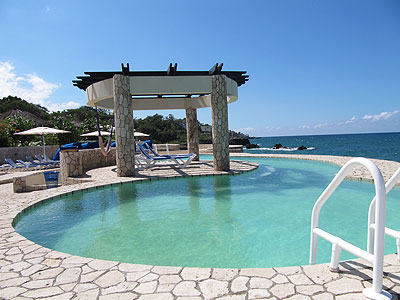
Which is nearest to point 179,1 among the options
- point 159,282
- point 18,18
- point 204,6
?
point 204,6

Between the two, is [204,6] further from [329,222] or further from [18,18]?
[329,222]

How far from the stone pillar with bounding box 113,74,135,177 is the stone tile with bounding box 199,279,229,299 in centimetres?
807

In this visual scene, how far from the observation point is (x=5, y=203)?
6.13 metres

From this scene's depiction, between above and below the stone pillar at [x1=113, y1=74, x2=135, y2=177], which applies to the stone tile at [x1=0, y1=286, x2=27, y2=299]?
below

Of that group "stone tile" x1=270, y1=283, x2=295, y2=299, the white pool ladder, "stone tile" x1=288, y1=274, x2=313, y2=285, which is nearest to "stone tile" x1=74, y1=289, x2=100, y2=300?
"stone tile" x1=270, y1=283, x2=295, y2=299

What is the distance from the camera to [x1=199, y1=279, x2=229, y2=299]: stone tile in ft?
7.39

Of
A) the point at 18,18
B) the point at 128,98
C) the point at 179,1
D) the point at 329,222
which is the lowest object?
the point at 329,222

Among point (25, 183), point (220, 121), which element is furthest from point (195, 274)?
point (220, 121)

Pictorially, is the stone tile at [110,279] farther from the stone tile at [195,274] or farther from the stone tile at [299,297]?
the stone tile at [299,297]

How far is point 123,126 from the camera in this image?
9852 mm

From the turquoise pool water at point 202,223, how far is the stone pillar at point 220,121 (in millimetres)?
2563

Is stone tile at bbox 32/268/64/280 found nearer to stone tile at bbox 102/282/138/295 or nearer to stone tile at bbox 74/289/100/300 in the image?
stone tile at bbox 74/289/100/300

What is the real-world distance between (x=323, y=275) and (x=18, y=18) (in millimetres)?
12259

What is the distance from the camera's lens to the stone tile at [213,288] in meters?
2.25
